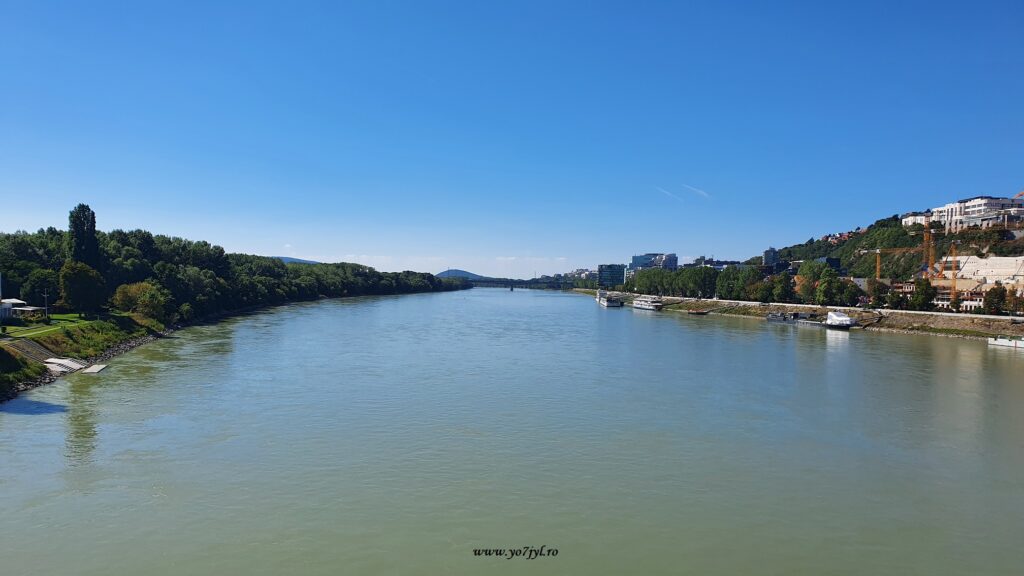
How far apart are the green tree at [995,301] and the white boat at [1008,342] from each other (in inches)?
305

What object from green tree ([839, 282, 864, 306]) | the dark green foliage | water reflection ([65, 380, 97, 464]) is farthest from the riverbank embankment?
water reflection ([65, 380, 97, 464])

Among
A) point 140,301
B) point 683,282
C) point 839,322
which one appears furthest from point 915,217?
point 140,301

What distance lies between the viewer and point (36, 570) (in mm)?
7684

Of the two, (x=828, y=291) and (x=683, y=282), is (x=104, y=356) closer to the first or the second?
(x=828, y=291)

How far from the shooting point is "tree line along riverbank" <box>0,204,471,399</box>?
2419 centimetres

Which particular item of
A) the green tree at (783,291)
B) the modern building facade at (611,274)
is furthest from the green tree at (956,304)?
the modern building facade at (611,274)

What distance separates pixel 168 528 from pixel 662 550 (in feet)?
24.1

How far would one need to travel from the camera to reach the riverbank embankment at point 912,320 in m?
41.0

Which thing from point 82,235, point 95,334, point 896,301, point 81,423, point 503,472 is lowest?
point 503,472

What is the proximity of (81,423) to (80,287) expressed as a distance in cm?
1989

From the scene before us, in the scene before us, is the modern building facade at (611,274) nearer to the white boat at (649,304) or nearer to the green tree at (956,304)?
the white boat at (649,304)

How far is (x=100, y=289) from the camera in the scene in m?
31.2

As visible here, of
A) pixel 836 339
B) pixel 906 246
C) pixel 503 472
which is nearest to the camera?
pixel 503 472

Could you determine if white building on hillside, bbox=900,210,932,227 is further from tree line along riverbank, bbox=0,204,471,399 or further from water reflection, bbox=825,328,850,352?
tree line along riverbank, bbox=0,204,471,399
